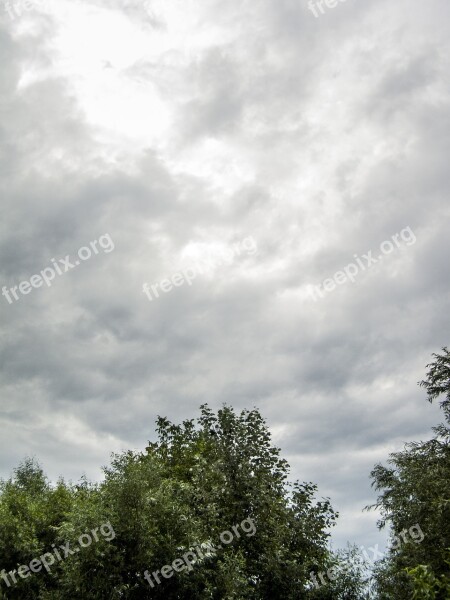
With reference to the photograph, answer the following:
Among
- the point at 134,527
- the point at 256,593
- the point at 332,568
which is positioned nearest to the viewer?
the point at 134,527

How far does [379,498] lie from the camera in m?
41.9

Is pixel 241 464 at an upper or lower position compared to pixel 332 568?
upper

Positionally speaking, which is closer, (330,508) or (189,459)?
(330,508)

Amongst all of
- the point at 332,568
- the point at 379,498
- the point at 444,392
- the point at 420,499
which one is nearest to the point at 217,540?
the point at 332,568

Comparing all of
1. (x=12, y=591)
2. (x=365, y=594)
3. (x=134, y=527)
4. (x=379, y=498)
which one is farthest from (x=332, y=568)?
(x=12, y=591)

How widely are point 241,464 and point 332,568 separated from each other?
892 centimetres

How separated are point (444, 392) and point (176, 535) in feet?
66.9

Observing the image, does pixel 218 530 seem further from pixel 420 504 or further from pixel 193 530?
pixel 420 504

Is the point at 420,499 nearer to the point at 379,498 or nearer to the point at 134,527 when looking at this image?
the point at 379,498

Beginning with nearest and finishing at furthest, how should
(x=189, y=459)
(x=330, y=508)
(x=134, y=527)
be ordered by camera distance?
(x=134, y=527)
(x=330, y=508)
(x=189, y=459)

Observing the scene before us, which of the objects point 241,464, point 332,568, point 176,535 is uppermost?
point 241,464

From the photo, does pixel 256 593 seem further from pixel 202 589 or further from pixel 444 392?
pixel 444 392

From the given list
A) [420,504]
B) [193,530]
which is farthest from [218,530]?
[420,504]

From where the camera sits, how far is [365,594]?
39.0 meters
